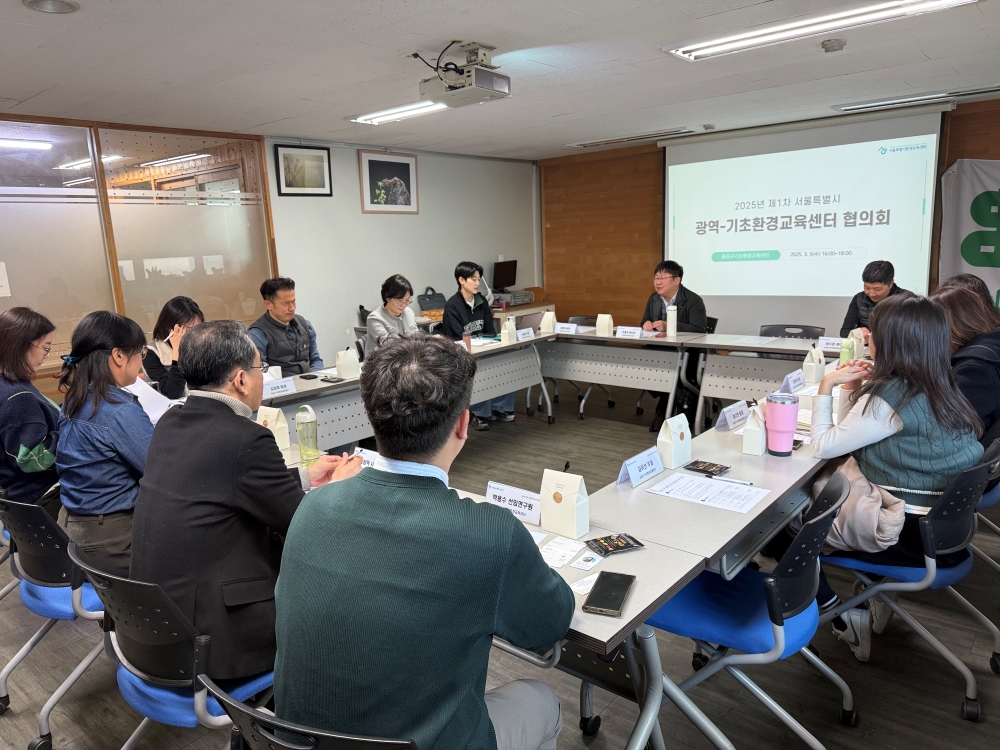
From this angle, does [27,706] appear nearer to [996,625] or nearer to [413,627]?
[413,627]

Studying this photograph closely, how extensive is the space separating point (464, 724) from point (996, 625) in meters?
2.45

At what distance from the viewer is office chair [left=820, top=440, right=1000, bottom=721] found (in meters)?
1.92

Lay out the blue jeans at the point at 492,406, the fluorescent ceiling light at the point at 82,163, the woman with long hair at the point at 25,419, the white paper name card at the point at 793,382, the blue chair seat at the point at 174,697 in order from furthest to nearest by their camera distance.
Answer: the blue jeans at the point at 492,406 < the fluorescent ceiling light at the point at 82,163 < the white paper name card at the point at 793,382 < the woman with long hair at the point at 25,419 < the blue chair seat at the point at 174,697

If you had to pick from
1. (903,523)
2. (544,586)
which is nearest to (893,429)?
(903,523)

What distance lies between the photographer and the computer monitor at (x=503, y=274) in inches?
325

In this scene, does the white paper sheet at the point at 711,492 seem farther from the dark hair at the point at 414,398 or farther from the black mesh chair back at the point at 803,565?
the dark hair at the point at 414,398

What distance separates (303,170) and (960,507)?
19.6 feet

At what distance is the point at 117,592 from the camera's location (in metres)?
1.42

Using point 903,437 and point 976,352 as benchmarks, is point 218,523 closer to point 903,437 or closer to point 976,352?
point 903,437

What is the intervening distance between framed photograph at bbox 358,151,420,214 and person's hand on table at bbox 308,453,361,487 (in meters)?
5.36

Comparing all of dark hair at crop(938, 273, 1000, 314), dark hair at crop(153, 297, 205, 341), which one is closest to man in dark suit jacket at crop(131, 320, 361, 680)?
dark hair at crop(153, 297, 205, 341)

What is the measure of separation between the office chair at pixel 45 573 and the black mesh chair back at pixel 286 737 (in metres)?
1.00

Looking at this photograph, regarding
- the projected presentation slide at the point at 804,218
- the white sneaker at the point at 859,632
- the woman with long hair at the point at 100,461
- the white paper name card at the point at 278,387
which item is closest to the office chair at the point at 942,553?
the white sneaker at the point at 859,632

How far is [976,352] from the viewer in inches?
95.7
